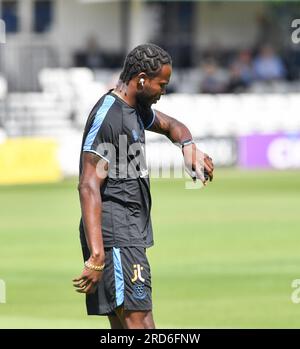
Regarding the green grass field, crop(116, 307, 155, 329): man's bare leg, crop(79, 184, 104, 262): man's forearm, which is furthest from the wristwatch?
the green grass field

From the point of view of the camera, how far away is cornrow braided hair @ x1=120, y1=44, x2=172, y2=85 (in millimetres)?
7543

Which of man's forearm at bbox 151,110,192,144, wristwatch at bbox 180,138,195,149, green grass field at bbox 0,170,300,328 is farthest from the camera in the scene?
green grass field at bbox 0,170,300,328

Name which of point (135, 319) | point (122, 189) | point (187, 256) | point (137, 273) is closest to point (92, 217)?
point (122, 189)

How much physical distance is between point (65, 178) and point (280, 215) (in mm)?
7876

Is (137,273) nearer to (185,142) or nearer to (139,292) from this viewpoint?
(139,292)

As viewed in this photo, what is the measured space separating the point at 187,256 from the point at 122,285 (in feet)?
27.2

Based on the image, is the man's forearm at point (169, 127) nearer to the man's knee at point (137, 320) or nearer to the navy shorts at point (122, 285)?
the navy shorts at point (122, 285)

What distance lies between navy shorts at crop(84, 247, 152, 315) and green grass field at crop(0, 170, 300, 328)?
324 cm

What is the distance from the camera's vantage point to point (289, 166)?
29.9 m

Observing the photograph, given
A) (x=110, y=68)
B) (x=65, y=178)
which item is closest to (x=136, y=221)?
(x=65, y=178)

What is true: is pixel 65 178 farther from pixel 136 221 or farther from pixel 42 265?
pixel 136 221

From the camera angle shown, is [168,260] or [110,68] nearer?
[168,260]

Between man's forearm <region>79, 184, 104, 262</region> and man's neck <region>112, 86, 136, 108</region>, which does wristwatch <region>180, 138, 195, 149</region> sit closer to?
man's neck <region>112, 86, 136, 108</region>

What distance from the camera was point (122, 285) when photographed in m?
7.49
